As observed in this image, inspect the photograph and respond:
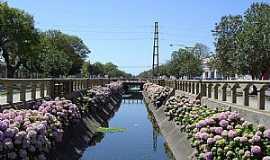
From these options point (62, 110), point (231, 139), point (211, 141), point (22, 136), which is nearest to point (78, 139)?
point (62, 110)

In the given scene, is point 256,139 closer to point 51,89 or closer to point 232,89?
point 232,89

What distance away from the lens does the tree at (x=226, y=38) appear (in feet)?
207

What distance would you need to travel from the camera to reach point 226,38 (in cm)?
6412

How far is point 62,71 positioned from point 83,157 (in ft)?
234

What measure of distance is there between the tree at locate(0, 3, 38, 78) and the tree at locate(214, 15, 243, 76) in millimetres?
25003

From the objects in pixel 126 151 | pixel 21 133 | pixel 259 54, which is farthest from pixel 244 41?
pixel 21 133

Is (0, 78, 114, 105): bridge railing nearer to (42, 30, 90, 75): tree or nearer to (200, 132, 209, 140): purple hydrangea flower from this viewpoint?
(200, 132, 209, 140): purple hydrangea flower

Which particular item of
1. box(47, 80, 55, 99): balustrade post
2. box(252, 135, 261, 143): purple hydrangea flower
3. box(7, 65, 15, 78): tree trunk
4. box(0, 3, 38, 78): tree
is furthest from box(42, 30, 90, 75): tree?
box(252, 135, 261, 143): purple hydrangea flower

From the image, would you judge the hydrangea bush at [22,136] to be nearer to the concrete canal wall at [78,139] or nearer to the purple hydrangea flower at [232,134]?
the concrete canal wall at [78,139]

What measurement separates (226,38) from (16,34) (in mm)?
27432

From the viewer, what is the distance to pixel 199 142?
12.5 meters

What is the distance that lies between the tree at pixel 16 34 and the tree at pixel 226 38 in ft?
82.0

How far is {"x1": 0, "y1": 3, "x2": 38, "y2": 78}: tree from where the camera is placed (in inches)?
2921

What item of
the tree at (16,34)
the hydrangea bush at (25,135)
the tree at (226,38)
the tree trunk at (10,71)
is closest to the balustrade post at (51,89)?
the hydrangea bush at (25,135)
